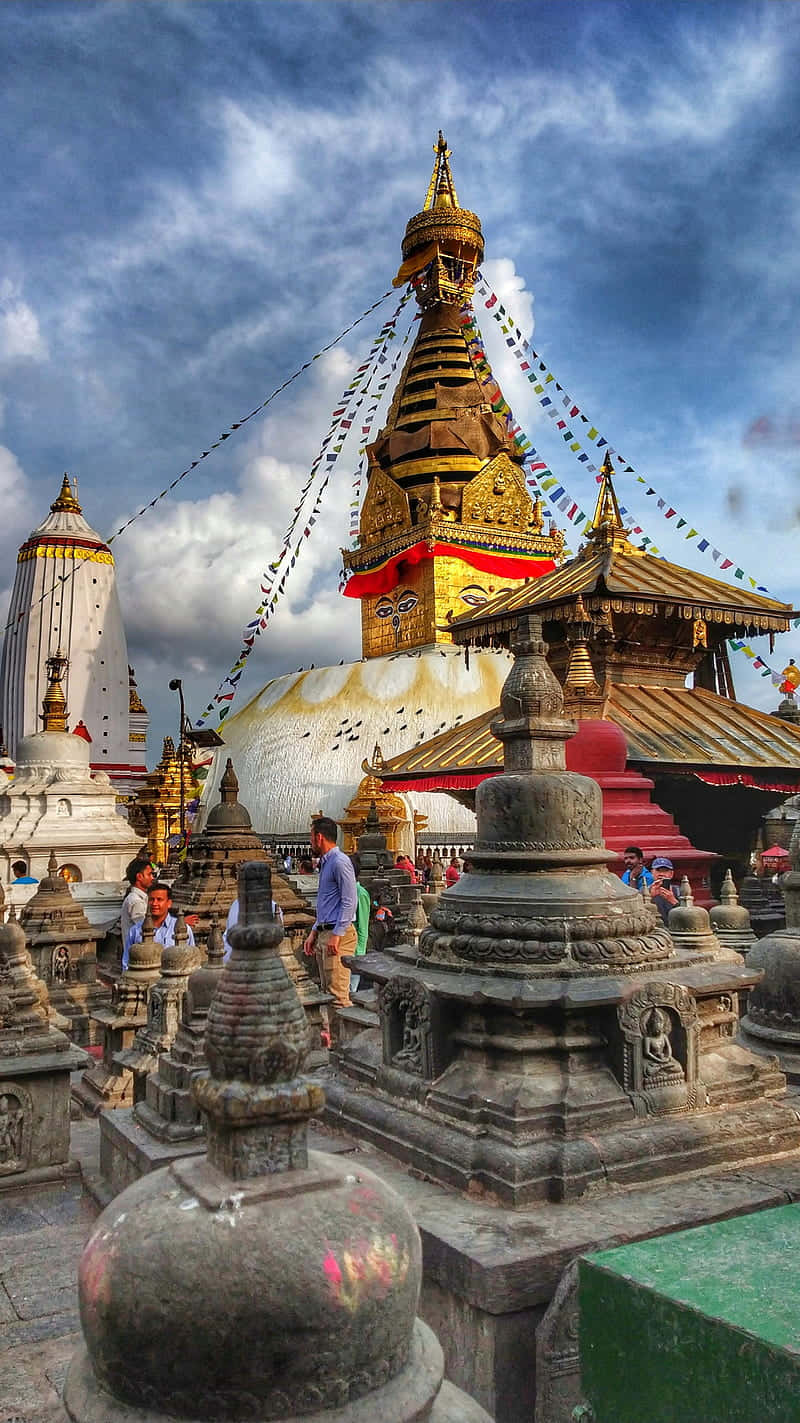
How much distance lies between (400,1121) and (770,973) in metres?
1.67

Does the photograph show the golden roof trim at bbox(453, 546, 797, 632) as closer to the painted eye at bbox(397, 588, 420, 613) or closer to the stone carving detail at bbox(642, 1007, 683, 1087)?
the stone carving detail at bbox(642, 1007, 683, 1087)

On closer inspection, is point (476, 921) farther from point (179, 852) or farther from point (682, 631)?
point (179, 852)

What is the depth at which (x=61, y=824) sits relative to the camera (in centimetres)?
1667

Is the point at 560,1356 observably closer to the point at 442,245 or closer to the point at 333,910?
the point at 333,910

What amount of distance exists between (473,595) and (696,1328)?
27.2 metres

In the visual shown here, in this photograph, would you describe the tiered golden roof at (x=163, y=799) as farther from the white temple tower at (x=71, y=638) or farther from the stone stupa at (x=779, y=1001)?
the stone stupa at (x=779, y=1001)

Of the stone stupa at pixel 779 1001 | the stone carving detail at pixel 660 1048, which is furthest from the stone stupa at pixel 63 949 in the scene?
the stone carving detail at pixel 660 1048

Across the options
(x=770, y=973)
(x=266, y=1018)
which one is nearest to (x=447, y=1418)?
(x=266, y=1018)

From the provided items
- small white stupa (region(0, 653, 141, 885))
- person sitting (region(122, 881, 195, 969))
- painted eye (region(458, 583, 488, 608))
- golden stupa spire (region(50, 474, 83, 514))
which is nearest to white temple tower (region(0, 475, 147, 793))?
golden stupa spire (region(50, 474, 83, 514))

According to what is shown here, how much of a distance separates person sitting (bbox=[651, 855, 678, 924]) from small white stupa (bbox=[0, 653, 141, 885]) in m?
9.16

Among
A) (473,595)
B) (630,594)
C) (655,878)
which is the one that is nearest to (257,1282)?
(655,878)

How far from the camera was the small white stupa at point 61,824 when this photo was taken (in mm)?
16109

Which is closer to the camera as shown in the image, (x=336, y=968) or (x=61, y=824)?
(x=336, y=968)

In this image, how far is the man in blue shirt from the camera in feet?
20.4
